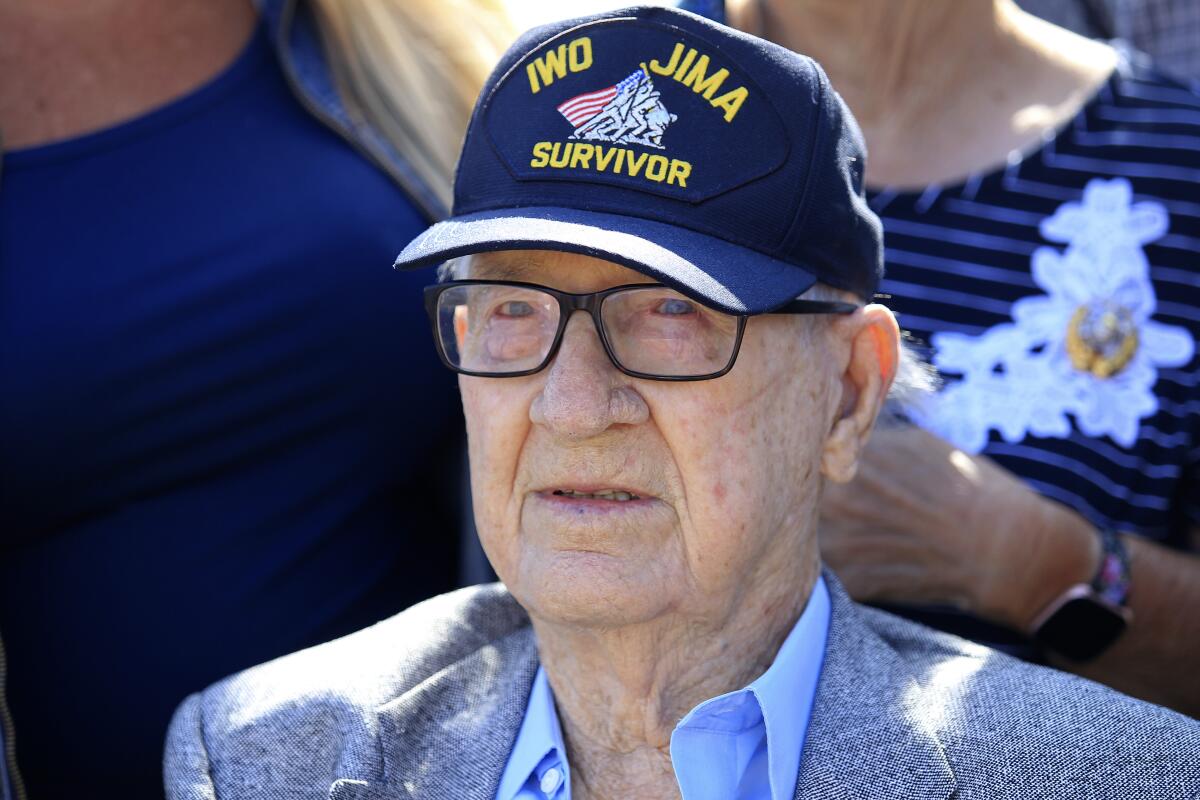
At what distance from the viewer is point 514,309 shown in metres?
1.91

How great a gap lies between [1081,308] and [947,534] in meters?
0.46

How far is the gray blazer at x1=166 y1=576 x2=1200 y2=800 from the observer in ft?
5.81

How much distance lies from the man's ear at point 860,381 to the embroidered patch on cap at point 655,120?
0.97ft

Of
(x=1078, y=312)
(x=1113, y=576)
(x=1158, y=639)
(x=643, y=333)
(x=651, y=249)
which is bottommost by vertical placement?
(x=1158, y=639)

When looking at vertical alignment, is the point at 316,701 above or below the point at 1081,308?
below

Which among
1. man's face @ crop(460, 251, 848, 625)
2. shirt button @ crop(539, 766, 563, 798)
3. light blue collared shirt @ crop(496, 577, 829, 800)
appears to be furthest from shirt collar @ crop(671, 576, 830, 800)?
shirt button @ crop(539, 766, 563, 798)

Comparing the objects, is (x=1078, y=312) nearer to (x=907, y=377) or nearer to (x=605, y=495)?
(x=907, y=377)

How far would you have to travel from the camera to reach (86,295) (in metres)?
2.37

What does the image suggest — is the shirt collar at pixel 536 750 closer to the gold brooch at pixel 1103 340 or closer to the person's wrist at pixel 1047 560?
the person's wrist at pixel 1047 560

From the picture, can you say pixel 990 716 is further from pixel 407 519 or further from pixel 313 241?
pixel 313 241

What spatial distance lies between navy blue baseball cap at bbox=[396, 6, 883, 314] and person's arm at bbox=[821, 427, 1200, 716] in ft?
1.90

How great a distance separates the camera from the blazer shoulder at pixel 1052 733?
5.70 feet

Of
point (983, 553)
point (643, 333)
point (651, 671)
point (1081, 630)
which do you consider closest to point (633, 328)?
point (643, 333)

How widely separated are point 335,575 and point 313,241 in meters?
0.63
